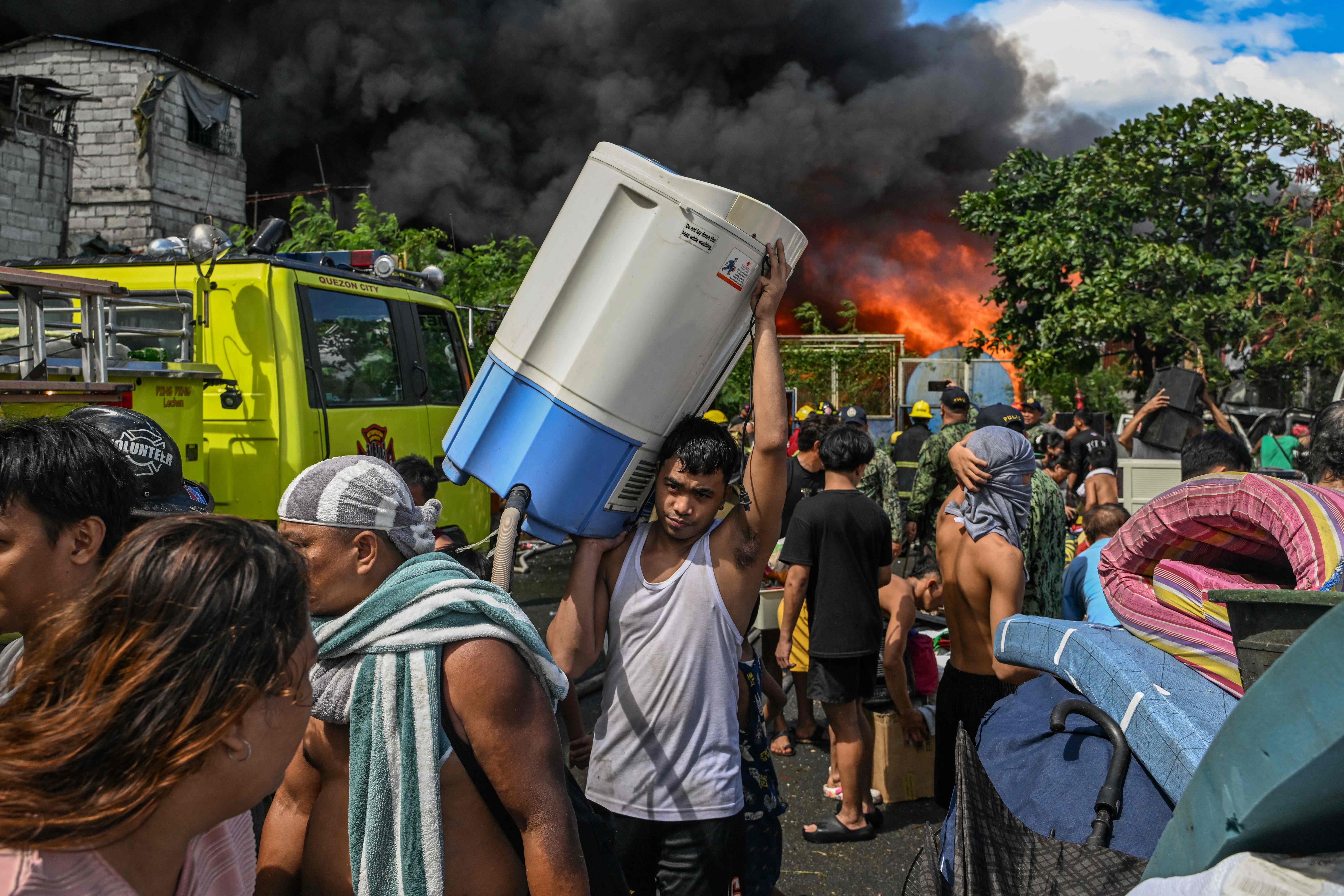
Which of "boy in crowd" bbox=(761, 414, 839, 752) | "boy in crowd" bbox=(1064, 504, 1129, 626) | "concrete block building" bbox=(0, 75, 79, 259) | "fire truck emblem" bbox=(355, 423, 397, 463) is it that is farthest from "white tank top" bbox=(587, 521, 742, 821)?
"concrete block building" bbox=(0, 75, 79, 259)

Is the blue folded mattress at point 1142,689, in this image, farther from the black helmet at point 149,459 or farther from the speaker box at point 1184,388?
the speaker box at point 1184,388

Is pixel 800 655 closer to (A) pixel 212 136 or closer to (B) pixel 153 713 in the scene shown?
(B) pixel 153 713

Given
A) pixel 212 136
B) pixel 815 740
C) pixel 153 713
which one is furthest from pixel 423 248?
pixel 153 713

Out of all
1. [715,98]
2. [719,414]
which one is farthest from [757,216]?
[715,98]

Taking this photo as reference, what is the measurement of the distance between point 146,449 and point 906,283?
83.3 feet

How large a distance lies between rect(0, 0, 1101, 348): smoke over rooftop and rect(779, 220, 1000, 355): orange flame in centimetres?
201

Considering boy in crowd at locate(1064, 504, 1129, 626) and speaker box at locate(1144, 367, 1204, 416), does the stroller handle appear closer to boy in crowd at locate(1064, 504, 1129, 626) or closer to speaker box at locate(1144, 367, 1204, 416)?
boy in crowd at locate(1064, 504, 1129, 626)

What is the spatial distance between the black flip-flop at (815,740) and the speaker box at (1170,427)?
15.2 ft

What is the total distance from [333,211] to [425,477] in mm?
18762

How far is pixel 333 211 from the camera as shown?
2088 centimetres

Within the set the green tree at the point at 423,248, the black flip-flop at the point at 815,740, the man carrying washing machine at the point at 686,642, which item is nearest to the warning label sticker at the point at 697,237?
the man carrying washing machine at the point at 686,642

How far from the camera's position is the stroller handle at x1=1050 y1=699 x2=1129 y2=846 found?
5.13 ft

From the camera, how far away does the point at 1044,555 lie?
402 centimetres

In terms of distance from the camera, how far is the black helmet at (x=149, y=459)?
2406 millimetres
